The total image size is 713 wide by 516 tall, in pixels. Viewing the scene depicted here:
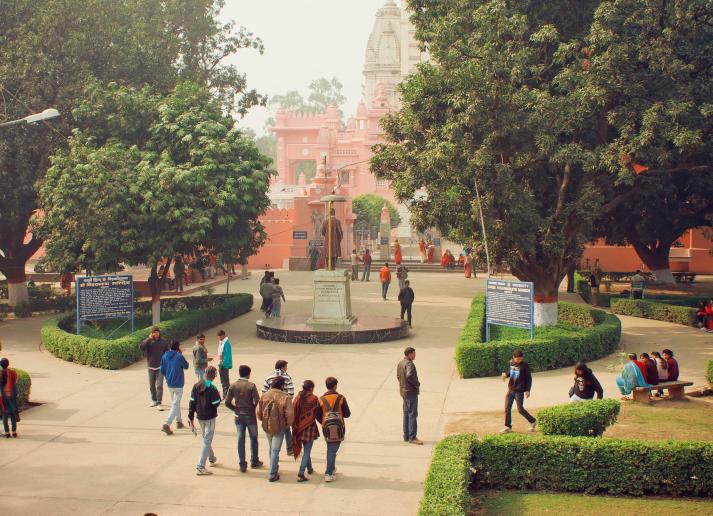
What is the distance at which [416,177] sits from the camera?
773 inches

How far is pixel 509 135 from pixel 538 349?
17.6 ft

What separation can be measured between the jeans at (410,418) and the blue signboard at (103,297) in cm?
929

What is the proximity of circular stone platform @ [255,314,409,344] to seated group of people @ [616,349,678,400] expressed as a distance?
269 inches

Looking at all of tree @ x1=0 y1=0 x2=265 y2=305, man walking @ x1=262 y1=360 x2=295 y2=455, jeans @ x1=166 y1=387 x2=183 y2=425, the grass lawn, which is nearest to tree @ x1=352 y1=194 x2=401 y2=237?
tree @ x1=0 y1=0 x2=265 y2=305

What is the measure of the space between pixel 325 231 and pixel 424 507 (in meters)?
14.5

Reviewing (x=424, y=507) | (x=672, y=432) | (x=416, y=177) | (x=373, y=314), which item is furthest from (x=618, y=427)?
(x=373, y=314)

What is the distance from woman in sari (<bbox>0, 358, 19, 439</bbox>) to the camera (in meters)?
11.6

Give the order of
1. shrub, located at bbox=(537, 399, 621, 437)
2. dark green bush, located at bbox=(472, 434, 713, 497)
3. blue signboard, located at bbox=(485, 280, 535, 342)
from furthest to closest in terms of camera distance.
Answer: blue signboard, located at bbox=(485, 280, 535, 342) → shrub, located at bbox=(537, 399, 621, 437) → dark green bush, located at bbox=(472, 434, 713, 497)

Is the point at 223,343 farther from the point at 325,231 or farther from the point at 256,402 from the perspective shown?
the point at 325,231

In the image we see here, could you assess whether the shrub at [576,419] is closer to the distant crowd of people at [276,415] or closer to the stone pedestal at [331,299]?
the distant crowd of people at [276,415]

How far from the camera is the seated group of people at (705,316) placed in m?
21.9

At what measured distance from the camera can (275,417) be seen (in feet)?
31.8

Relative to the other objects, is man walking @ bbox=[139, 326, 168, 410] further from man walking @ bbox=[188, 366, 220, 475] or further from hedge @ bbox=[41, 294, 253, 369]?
hedge @ bbox=[41, 294, 253, 369]

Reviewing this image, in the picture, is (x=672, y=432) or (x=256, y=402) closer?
(x=256, y=402)
